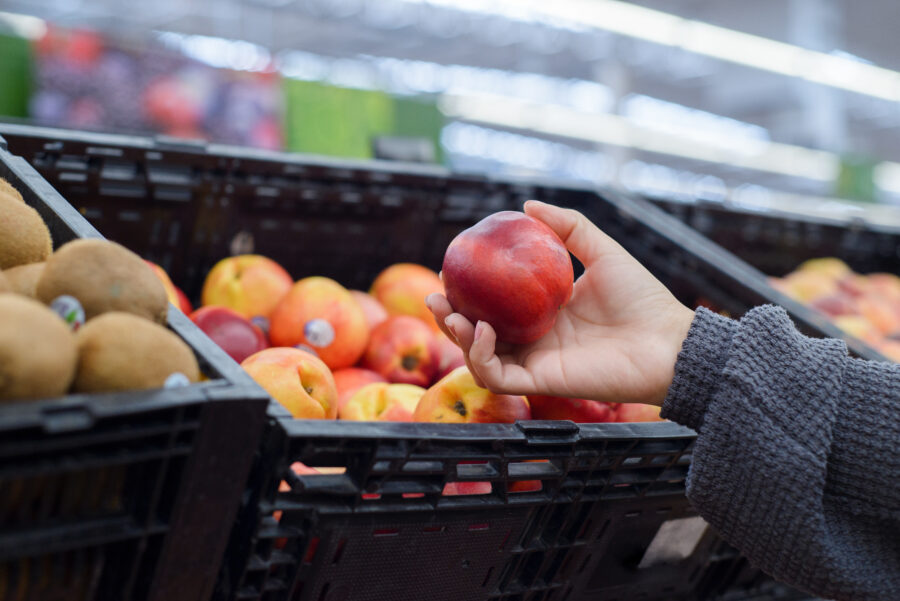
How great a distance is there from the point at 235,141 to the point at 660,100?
1278 cm

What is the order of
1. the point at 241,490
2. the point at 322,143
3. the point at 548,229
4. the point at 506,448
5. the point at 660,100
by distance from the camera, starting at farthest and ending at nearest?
the point at 660,100 → the point at 322,143 → the point at 548,229 → the point at 506,448 → the point at 241,490

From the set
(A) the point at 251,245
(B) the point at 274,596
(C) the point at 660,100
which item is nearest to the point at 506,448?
(B) the point at 274,596

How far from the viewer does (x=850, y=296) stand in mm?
2373

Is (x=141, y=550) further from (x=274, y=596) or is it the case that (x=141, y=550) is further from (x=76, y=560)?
(x=274, y=596)

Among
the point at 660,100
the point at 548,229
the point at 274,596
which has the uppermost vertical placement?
the point at 660,100

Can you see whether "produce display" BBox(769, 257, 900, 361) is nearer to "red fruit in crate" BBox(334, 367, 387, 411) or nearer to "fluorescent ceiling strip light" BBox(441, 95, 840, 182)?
"red fruit in crate" BBox(334, 367, 387, 411)

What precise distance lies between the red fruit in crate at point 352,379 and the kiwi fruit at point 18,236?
0.59 meters

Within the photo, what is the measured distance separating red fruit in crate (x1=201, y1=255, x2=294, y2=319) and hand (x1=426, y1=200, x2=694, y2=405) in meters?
0.54

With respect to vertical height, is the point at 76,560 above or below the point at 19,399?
below

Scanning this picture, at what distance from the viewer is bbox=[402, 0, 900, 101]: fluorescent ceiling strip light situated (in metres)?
7.44

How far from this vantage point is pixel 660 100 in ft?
47.3

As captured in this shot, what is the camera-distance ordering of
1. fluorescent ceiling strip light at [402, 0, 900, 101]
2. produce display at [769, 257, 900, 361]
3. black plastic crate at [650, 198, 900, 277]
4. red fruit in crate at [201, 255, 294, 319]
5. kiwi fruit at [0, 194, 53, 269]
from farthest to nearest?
fluorescent ceiling strip light at [402, 0, 900, 101], black plastic crate at [650, 198, 900, 277], produce display at [769, 257, 900, 361], red fruit in crate at [201, 255, 294, 319], kiwi fruit at [0, 194, 53, 269]

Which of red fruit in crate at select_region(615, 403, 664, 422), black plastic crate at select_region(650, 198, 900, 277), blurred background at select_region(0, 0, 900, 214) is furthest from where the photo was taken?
blurred background at select_region(0, 0, 900, 214)

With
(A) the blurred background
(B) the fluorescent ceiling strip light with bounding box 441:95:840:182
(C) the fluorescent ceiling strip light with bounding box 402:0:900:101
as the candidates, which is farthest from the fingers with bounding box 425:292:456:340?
(B) the fluorescent ceiling strip light with bounding box 441:95:840:182
